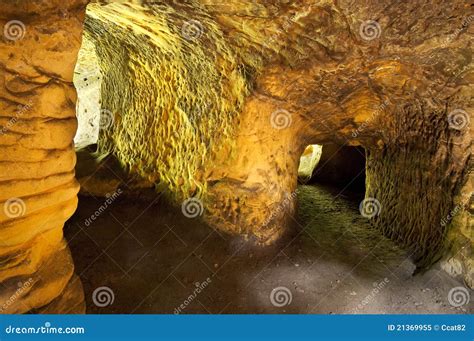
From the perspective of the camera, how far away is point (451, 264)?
4375mm

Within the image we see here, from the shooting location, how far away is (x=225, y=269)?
480 cm

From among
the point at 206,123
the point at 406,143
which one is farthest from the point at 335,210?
the point at 206,123

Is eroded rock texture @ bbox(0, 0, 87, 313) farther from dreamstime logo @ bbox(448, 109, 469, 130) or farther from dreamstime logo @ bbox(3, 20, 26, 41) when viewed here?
dreamstime logo @ bbox(448, 109, 469, 130)

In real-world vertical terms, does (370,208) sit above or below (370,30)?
below

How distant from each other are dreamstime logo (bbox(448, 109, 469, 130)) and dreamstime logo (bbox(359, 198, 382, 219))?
2498 mm

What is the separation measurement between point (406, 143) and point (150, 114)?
436cm

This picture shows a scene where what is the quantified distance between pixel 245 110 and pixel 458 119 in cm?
279
